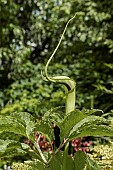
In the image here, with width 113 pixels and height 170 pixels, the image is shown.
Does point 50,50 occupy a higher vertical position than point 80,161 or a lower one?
higher

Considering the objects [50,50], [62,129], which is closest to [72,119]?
[62,129]

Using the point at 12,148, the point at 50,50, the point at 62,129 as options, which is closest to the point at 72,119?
the point at 62,129

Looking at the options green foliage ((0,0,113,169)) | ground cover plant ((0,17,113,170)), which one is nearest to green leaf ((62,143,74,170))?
ground cover plant ((0,17,113,170))

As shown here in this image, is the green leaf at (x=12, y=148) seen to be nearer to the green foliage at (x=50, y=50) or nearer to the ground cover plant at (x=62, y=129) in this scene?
the ground cover plant at (x=62, y=129)

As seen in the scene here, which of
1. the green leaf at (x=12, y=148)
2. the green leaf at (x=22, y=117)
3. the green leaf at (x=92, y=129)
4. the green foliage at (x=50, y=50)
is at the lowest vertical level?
the green leaf at (x=12, y=148)

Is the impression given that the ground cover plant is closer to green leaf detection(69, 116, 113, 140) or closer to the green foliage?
green leaf detection(69, 116, 113, 140)

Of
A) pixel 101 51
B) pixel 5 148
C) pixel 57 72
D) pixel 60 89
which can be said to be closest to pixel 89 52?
pixel 101 51

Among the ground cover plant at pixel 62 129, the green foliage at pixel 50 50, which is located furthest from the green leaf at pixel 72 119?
the green foliage at pixel 50 50

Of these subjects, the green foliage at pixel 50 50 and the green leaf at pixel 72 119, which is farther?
the green foliage at pixel 50 50

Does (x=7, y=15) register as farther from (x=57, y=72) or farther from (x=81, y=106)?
(x=81, y=106)

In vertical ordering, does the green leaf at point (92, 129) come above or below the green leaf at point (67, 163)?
above

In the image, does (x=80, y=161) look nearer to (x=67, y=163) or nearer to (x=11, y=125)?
(x=67, y=163)

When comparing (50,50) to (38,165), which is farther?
(50,50)

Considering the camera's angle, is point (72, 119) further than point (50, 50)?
No
